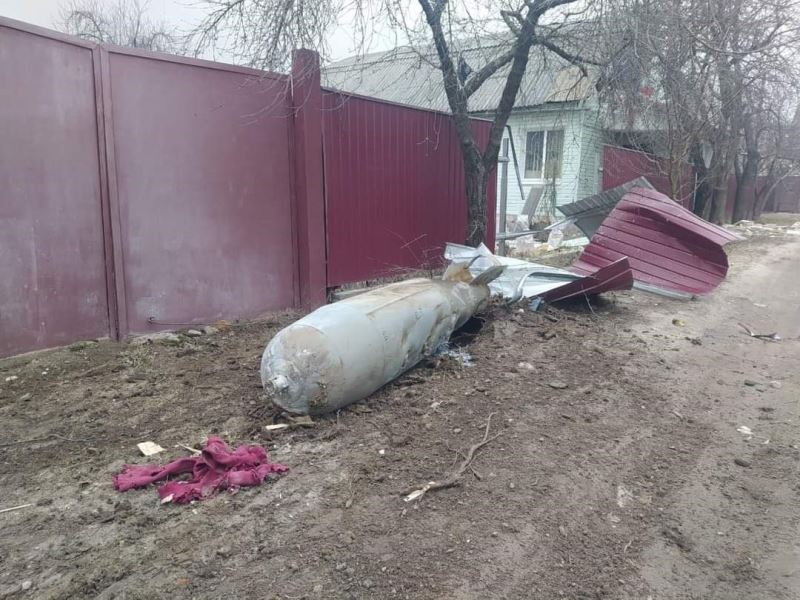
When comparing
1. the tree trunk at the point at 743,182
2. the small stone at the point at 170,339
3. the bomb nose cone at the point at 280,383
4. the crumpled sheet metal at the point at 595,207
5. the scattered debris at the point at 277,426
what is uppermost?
the tree trunk at the point at 743,182

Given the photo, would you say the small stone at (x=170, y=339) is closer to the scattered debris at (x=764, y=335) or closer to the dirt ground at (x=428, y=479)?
the dirt ground at (x=428, y=479)

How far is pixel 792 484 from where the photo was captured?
301 centimetres

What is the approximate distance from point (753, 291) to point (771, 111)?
9670mm

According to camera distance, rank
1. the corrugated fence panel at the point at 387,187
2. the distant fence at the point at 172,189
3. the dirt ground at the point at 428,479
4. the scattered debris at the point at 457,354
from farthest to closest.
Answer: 1. the corrugated fence panel at the point at 387,187
2. the scattered debris at the point at 457,354
3. the distant fence at the point at 172,189
4. the dirt ground at the point at 428,479

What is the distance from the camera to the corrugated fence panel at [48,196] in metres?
4.20

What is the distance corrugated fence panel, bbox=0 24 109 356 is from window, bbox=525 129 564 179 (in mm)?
13056

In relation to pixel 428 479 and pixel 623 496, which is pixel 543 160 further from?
pixel 428 479

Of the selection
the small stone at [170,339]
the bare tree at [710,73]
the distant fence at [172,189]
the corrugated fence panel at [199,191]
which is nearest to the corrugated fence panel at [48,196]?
the distant fence at [172,189]

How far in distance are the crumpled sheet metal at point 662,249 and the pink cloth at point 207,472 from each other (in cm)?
583

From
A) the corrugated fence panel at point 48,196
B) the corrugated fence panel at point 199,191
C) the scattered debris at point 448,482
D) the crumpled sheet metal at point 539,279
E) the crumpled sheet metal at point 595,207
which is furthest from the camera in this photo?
the crumpled sheet metal at point 595,207

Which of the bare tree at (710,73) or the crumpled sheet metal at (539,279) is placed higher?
the bare tree at (710,73)

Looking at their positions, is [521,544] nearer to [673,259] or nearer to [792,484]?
[792,484]

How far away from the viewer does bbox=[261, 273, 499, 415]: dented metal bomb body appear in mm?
3400

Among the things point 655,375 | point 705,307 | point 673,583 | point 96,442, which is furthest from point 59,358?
point 705,307
